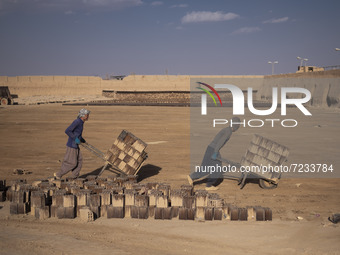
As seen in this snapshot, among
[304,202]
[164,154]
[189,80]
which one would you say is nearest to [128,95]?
[189,80]

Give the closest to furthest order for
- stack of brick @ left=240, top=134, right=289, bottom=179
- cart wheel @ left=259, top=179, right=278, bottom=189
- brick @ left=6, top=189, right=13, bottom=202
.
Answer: brick @ left=6, top=189, right=13, bottom=202
stack of brick @ left=240, top=134, right=289, bottom=179
cart wheel @ left=259, top=179, right=278, bottom=189

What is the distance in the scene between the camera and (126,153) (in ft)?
30.7

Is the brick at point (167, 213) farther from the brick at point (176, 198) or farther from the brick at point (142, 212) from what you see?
the brick at point (142, 212)

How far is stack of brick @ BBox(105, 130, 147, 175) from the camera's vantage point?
9328 mm

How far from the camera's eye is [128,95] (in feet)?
213

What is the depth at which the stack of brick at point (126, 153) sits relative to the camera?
9.33m

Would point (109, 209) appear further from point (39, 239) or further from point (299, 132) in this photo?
point (299, 132)

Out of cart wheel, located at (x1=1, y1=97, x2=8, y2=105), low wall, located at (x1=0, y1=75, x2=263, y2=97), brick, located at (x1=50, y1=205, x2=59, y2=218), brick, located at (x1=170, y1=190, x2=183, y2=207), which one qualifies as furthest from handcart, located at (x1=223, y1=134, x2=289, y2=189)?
low wall, located at (x1=0, y1=75, x2=263, y2=97)

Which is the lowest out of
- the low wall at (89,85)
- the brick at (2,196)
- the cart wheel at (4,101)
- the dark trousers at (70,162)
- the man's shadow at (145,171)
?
the brick at (2,196)

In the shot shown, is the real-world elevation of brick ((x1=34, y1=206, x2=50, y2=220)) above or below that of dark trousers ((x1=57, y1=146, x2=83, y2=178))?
below

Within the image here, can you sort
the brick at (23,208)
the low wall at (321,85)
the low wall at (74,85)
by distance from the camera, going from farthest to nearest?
the low wall at (74,85), the low wall at (321,85), the brick at (23,208)

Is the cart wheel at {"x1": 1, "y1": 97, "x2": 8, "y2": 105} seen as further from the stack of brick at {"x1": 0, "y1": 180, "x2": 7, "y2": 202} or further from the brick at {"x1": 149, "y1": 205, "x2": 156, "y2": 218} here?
the brick at {"x1": 149, "y1": 205, "x2": 156, "y2": 218}

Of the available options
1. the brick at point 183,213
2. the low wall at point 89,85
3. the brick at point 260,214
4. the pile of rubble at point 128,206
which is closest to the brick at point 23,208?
the pile of rubble at point 128,206

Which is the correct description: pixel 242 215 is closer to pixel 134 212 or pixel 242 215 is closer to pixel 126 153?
pixel 134 212
